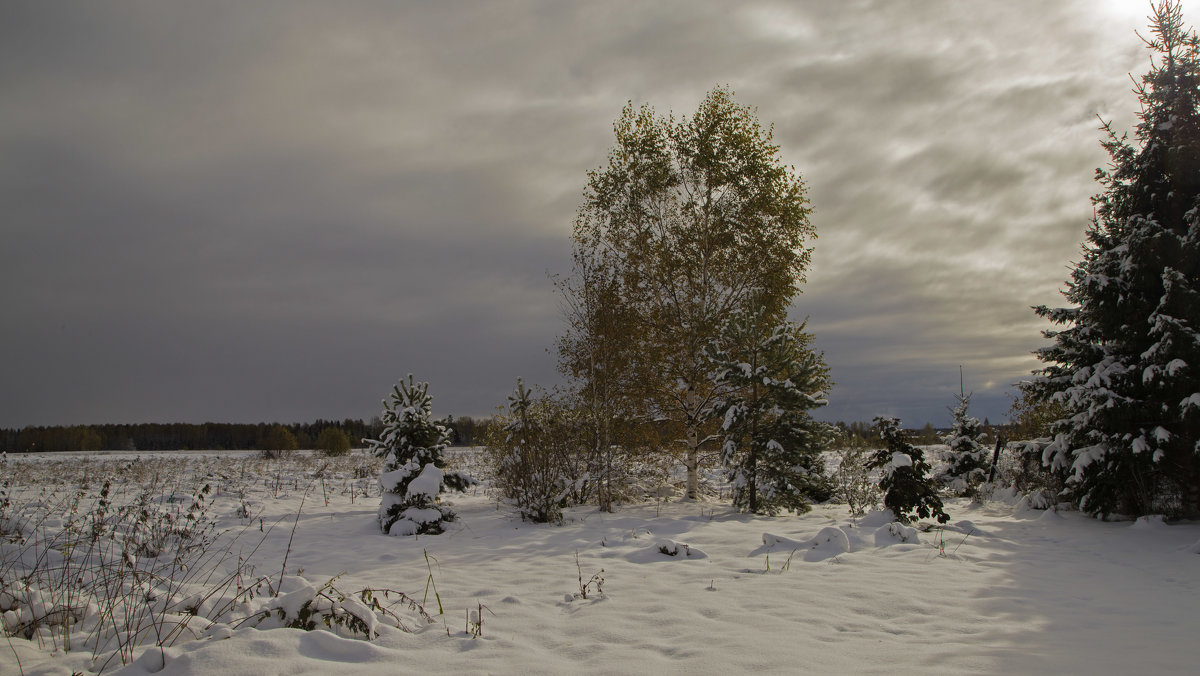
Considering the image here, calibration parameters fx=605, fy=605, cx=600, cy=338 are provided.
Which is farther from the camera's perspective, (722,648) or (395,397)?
(395,397)

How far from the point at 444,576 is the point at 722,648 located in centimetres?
363

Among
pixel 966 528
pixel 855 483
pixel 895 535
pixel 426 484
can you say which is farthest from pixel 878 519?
pixel 426 484

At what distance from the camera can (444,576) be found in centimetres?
648

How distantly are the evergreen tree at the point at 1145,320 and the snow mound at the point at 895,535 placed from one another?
4.18m

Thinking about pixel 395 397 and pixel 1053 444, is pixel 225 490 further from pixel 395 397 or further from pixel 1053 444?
pixel 1053 444

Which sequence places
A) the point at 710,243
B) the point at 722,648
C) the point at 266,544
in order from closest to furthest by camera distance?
the point at 722,648 < the point at 266,544 < the point at 710,243

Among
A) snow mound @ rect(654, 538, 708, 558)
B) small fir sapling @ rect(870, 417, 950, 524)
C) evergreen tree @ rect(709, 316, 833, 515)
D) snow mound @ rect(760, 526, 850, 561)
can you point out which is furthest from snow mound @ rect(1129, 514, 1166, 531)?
snow mound @ rect(654, 538, 708, 558)

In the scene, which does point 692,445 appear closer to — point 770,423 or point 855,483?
point 770,423

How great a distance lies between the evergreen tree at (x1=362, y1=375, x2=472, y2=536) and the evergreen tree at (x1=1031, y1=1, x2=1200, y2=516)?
1084cm

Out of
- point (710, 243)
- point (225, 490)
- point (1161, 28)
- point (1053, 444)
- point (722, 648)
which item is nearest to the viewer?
point (722, 648)

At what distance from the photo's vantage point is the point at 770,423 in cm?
1184

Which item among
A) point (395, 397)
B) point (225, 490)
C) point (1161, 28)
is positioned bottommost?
point (225, 490)

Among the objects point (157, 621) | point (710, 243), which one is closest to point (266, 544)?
point (157, 621)

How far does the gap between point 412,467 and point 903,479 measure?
26.7 feet
